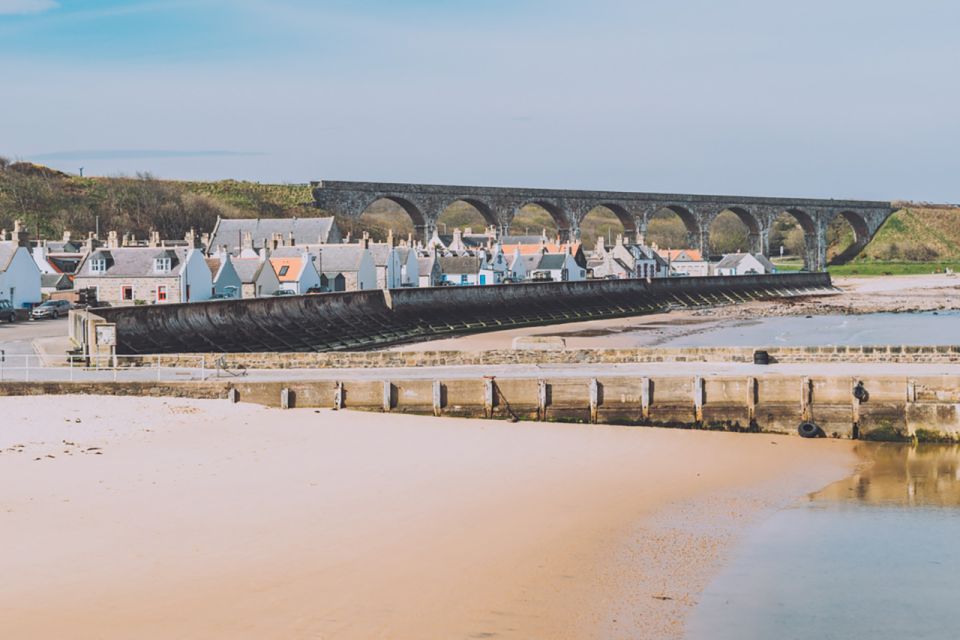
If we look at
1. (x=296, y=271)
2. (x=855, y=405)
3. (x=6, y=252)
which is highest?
(x=6, y=252)

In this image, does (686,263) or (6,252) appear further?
(686,263)

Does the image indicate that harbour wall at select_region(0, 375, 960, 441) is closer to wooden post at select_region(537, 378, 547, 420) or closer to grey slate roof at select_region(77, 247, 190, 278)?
wooden post at select_region(537, 378, 547, 420)

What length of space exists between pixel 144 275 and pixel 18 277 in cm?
1002

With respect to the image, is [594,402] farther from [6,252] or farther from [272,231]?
[272,231]

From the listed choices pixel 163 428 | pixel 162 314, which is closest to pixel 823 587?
pixel 163 428

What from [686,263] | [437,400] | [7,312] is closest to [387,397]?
[437,400]

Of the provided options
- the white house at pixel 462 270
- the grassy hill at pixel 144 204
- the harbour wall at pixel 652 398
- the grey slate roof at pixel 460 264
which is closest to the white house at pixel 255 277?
the white house at pixel 462 270

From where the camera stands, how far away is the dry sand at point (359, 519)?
1423 cm

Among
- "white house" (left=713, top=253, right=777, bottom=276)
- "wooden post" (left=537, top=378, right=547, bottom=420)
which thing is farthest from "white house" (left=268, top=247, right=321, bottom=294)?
"white house" (left=713, top=253, right=777, bottom=276)

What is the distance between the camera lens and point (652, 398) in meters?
29.0

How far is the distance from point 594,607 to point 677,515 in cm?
566

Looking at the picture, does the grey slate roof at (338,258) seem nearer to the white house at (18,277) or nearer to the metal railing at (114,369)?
the white house at (18,277)

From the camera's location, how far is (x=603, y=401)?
95.9ft

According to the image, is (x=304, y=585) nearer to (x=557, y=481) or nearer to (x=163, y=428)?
(x=557, y=481)
